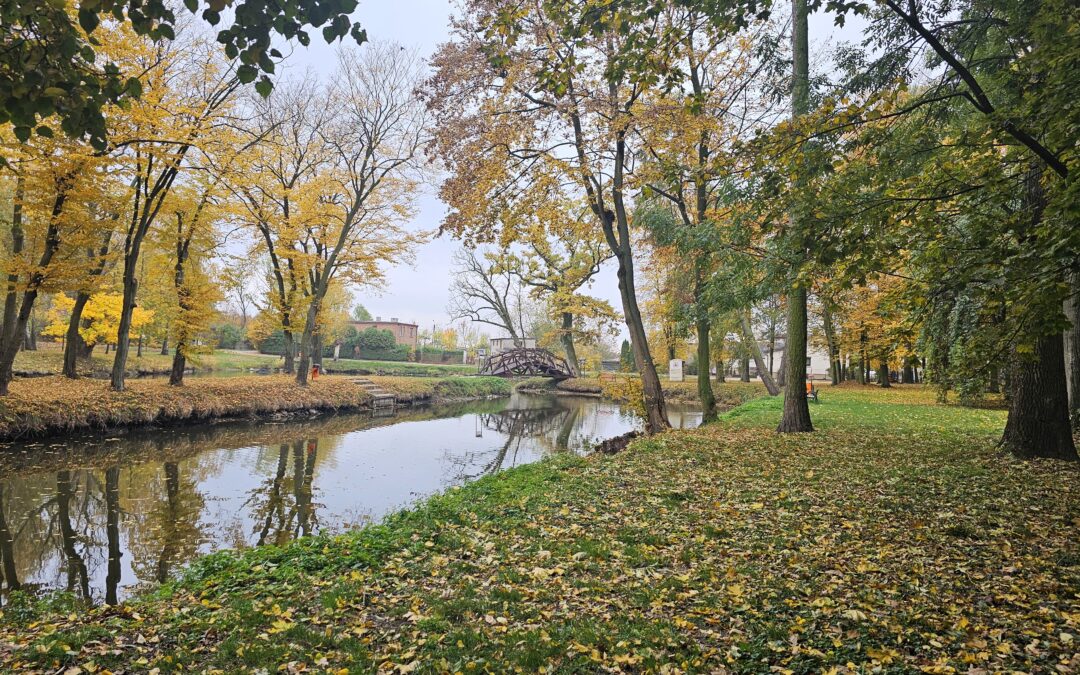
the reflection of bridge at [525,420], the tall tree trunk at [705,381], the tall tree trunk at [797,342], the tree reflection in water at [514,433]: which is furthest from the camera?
the reflection of bridge at [525,420]

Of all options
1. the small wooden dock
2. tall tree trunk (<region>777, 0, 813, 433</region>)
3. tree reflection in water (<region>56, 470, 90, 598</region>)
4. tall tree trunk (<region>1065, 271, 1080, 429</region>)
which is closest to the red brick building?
the small wooden dock

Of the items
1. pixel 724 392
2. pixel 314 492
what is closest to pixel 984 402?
pixel 724 392

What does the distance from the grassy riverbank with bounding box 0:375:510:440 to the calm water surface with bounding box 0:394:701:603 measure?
1.79ft

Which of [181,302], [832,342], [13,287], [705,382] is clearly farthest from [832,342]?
[13,287]

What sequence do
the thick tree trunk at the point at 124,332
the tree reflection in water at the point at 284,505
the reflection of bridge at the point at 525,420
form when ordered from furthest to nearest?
the reflection of bridge at the point at 525,420
the thick tree trunk at the point at 124,332
the tree reflection in water at the point at 284,505

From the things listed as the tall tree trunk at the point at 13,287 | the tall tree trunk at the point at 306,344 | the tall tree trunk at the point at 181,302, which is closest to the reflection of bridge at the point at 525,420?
the tall tree trunk at the point at 306,344

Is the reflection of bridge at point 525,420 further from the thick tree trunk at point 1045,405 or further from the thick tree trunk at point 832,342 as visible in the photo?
the thick tree trunk at point 832,342

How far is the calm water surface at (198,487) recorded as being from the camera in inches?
229

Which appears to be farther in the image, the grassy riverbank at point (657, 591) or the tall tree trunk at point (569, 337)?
the tall tree trunk at point (569, 337)

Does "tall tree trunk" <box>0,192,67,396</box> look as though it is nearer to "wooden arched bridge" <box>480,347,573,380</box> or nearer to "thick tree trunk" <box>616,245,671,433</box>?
"thick tree trunk" <box>616,245,671,433</box>

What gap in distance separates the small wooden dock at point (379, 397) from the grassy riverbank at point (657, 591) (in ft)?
53.4

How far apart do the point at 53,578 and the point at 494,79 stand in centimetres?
1022

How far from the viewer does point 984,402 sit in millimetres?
16906

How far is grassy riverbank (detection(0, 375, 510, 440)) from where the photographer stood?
1137 cm
